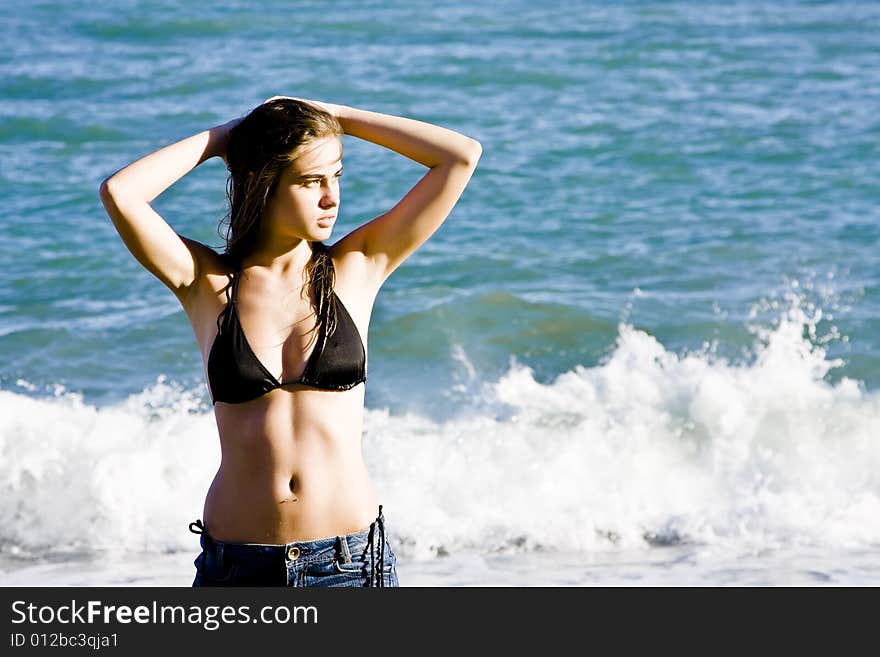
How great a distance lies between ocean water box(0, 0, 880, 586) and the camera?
6.70m

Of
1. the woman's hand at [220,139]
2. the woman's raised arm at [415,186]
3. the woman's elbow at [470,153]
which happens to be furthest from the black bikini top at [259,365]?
the woman's elbow at [470,153]

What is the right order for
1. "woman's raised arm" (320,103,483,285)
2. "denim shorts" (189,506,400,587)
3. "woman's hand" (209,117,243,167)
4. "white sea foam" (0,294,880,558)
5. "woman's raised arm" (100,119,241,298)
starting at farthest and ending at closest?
"white sea foam" (0,294,880,558), "woman's raised arm" (320,103,483,285), "woman's hand" (209,117,243,167), "woman's raised arm" (100,119,241,298), "denim shorts" (189,506,400,587)

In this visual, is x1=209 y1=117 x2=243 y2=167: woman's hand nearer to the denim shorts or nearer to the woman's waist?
the woman's waist

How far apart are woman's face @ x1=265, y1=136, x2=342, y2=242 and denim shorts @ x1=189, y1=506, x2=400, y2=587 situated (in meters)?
0.79

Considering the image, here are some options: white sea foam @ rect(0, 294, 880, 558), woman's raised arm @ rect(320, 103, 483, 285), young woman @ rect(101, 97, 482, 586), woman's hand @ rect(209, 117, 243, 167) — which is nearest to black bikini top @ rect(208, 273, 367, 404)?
young woman @ rect(101, 97, 482, 586)

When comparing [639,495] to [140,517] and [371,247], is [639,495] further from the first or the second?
[371,247]

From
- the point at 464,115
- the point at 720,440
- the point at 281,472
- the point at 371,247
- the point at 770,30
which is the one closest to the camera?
the point at 281,472

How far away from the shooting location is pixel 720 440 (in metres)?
7.63

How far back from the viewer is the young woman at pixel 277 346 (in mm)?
3217

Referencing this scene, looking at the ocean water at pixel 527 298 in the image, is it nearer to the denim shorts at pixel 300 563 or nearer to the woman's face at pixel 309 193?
the denim shorts at pixel 300 563

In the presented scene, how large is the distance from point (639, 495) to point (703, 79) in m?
9.00

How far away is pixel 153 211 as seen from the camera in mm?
3281

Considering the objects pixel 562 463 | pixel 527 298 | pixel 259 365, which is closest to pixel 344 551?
pixel 259 365

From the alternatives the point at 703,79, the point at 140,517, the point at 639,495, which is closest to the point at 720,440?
the point at 639,495
